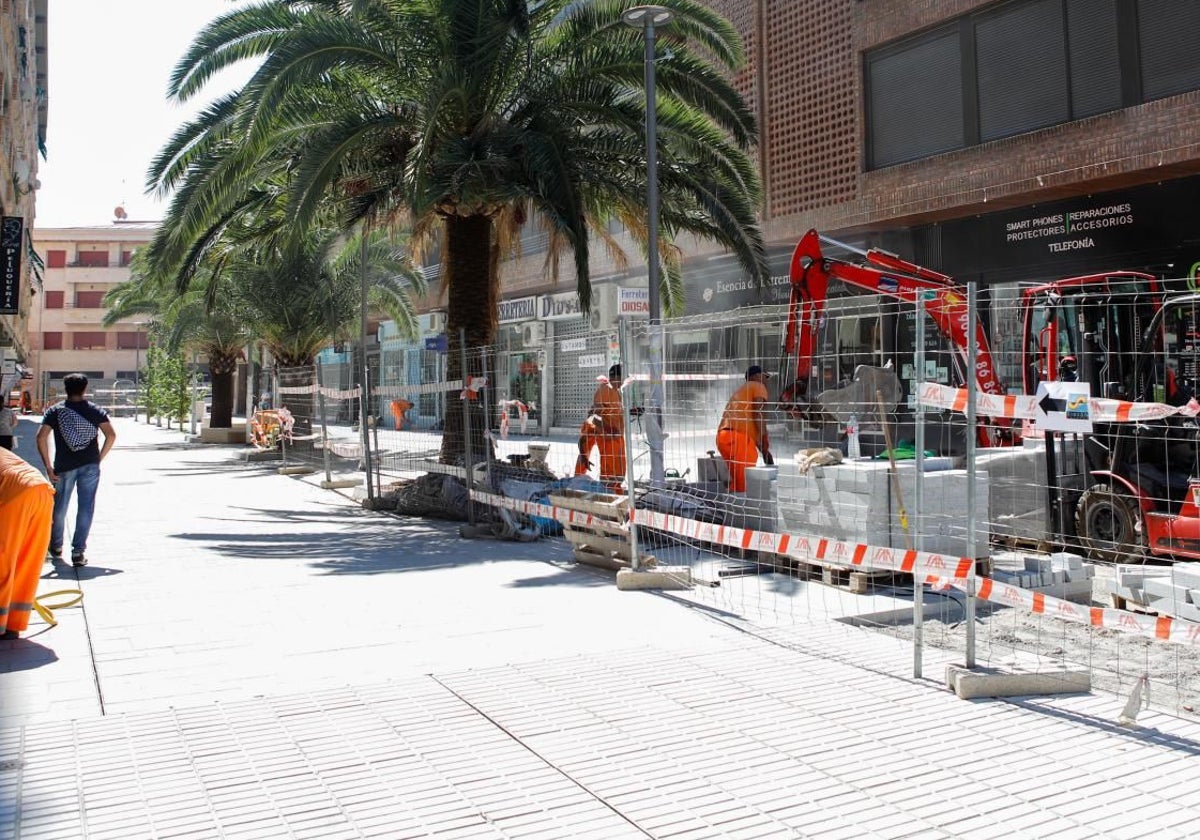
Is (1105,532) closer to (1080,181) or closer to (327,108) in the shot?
(1080,181)

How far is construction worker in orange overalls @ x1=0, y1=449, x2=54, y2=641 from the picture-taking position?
627cm

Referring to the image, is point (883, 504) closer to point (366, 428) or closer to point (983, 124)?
point (366, 428)

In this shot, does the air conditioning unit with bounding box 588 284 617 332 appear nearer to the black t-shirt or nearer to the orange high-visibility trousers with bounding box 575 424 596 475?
the orange high-visibility trousers with bounding box 575 424 596 475

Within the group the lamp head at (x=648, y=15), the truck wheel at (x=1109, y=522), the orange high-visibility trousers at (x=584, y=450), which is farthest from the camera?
the orange high-visibility trousers at (x=584, y=450)

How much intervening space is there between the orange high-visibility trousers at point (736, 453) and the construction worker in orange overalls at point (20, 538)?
5733 mm

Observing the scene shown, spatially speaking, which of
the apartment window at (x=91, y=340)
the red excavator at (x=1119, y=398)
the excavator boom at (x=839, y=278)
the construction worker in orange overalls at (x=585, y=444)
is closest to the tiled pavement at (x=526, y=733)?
the red excavator at (x=1119, y=398)

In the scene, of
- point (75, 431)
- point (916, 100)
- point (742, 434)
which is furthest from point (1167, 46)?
point (75, 431)

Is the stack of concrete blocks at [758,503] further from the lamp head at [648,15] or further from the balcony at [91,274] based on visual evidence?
the balcony at [91,274]

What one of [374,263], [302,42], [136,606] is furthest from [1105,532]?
[374,263]

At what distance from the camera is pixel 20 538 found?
6.30 metres

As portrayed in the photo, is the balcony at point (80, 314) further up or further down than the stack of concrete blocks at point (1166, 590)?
further up

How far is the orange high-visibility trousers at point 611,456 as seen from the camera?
11.9m

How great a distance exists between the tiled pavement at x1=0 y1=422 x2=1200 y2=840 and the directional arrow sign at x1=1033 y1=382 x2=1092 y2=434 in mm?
1387

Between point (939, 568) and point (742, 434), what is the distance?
4.66m
